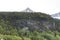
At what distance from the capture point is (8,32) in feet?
11.9

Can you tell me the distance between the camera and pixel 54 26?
4117 mm

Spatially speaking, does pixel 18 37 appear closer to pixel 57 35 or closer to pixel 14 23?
pixel 14 23

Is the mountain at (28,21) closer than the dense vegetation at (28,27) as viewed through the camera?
No

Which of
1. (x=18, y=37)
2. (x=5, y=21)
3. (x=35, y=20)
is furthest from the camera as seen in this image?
(x=35, y=20)

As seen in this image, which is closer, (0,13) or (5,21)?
(5,21)

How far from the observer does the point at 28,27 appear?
391cm

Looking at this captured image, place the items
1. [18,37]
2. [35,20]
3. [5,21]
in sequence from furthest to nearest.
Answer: [35,20], [5,21], [18,37]

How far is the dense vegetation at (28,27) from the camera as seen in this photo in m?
3.63

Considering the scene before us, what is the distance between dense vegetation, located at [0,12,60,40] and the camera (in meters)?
3.63

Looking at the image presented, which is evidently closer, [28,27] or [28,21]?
[28,27]

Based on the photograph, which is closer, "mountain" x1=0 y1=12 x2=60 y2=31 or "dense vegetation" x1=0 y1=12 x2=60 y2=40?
"dense vegetation" x1=0 y1=12 x2=60 y2=40

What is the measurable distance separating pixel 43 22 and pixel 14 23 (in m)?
0.58

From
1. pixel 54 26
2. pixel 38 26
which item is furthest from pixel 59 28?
pixel 38 26

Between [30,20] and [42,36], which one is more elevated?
[30,20]
